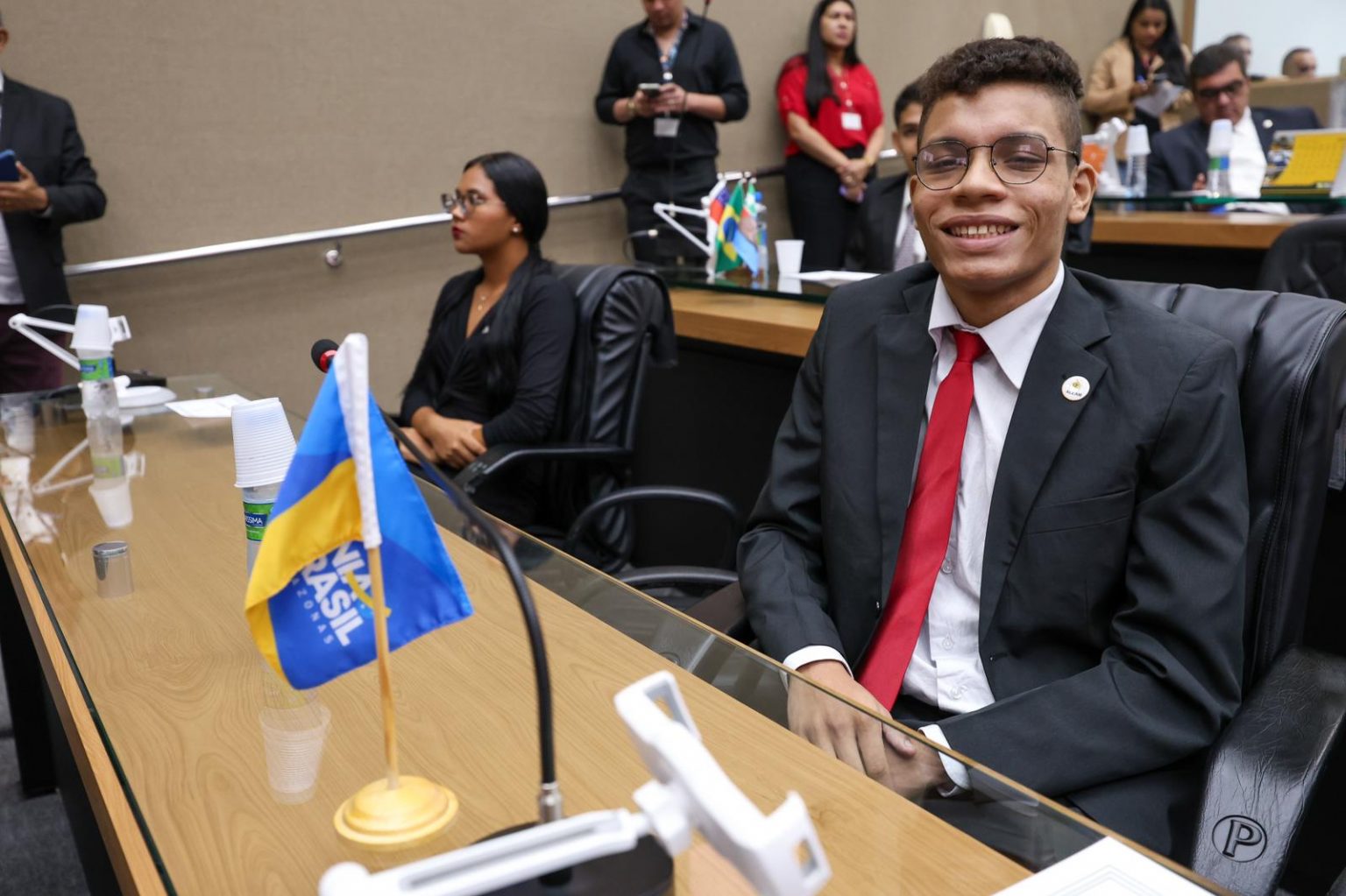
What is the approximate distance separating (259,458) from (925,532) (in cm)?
79

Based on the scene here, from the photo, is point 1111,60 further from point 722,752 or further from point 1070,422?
point 722,752

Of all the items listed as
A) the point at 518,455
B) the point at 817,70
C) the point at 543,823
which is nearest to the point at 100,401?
the point at 518,455

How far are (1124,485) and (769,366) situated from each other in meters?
1.56

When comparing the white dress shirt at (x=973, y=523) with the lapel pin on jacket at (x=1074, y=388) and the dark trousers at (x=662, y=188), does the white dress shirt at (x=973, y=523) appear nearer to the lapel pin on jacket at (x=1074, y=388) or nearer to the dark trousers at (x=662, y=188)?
the lapel pin on jacket at (x=1074, y=388)

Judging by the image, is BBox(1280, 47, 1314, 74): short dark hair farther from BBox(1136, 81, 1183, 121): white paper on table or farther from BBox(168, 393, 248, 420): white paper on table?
BBox(168, 393, 248, 420): white paper on table

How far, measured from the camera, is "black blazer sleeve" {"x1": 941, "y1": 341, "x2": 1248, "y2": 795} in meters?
1.24

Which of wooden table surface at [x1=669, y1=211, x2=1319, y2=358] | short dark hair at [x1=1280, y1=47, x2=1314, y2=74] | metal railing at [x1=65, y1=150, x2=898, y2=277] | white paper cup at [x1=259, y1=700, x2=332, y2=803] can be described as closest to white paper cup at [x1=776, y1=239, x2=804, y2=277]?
wooden table surface at [x1=669, y1=211, x2=1319, y2=358]

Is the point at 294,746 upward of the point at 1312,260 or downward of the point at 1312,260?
downward

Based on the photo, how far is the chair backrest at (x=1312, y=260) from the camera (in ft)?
5.63

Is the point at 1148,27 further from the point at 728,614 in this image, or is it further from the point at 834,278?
the point at 728,614

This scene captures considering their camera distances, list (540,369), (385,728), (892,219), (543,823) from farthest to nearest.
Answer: (892,219), (540,369), (385,728), (543,823)

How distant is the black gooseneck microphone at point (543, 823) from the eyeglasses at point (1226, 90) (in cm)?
455

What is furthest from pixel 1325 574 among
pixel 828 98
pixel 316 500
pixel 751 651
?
pixel 828 98

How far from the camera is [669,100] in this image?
4836 millimetres
